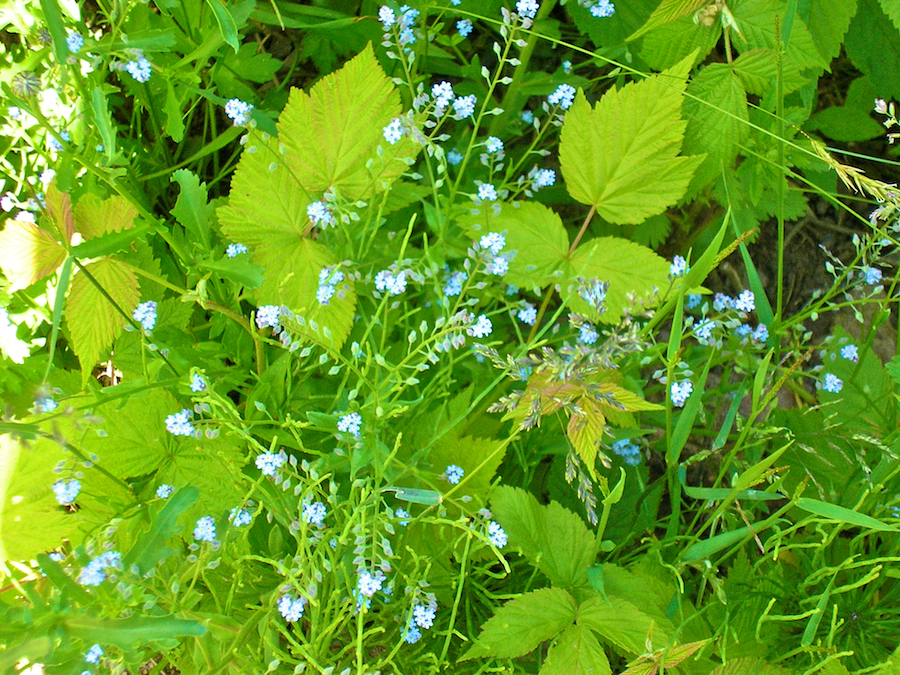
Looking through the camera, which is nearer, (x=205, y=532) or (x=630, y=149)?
(x=205, y=532)

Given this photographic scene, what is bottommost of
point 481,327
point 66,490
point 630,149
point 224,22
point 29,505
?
point 29,505

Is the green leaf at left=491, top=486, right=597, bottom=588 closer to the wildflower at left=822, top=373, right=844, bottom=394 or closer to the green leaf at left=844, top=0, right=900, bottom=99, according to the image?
the wildflower at left=822, top=373, right=844, bottom=394

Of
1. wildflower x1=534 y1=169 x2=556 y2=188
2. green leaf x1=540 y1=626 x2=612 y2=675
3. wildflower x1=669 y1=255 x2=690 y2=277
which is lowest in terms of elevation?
green leaf x1=540 y1=626 x2=612 y2=675

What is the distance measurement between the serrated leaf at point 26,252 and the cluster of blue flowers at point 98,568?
2.02ft

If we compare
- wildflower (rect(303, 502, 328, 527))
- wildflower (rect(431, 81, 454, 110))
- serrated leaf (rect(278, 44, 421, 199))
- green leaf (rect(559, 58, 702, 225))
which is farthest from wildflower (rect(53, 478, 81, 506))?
green leaf (rect(559, 58, 702, 225))

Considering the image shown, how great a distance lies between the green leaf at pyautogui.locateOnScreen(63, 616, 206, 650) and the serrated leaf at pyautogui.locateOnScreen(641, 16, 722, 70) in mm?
1458

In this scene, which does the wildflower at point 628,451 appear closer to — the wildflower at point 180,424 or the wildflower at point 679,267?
the wildflower at point 679,267

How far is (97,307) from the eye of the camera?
1.44 m

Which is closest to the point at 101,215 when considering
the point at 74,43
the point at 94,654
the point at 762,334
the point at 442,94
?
the point at 74,43

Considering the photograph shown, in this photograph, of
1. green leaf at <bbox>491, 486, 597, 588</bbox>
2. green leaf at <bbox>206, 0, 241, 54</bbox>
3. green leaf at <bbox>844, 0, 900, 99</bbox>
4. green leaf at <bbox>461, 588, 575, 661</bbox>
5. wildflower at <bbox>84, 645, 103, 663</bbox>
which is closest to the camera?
wildflower at <bbox>84, 645, 103, 663</bbox>

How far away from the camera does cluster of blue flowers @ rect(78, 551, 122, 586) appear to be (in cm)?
103

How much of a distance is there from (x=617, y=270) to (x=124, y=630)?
3.74 ft

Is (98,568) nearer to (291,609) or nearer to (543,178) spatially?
(291,609)

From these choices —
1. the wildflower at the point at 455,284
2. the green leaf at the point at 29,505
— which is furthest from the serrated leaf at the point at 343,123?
the green leaf at the point at 29,505
